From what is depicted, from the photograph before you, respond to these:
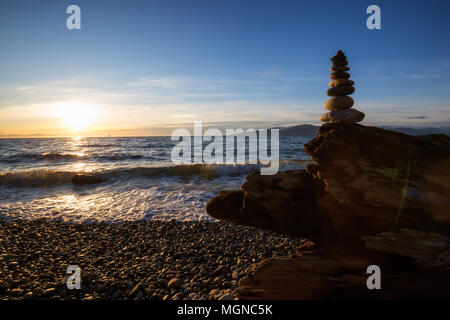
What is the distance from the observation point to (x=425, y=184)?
13.9 ft

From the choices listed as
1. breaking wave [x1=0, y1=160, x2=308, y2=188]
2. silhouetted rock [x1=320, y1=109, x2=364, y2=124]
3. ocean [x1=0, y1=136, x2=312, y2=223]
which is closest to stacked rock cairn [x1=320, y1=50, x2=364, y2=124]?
silhouetted rock [x1=320, y1=109, x2=364, y2=124]

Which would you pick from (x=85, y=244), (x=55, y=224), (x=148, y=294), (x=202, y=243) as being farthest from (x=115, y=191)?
(x=148, y=294)

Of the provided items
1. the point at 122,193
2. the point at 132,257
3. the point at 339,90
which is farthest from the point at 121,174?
the point at 339,90

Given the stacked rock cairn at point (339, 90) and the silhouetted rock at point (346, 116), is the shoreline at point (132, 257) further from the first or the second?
the stacked rock cairn at point (339, 90)

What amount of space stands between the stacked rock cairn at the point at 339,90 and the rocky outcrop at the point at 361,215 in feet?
2.30

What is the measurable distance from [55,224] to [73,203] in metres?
3.95

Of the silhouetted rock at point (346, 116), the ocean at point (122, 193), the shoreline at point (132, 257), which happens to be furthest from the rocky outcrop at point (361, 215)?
the ocean at point (122, 193)

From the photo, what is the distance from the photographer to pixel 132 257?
7.36 metres

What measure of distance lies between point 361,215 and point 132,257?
6.80 m

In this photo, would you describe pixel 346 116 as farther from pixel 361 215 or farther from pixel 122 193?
pixel 122 193

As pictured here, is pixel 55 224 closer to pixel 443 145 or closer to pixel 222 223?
pixel 222 223

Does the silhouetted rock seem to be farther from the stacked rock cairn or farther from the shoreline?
the shoreline

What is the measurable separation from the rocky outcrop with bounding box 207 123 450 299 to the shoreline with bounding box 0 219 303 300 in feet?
4.95

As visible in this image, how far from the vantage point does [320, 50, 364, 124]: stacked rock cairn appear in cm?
563
